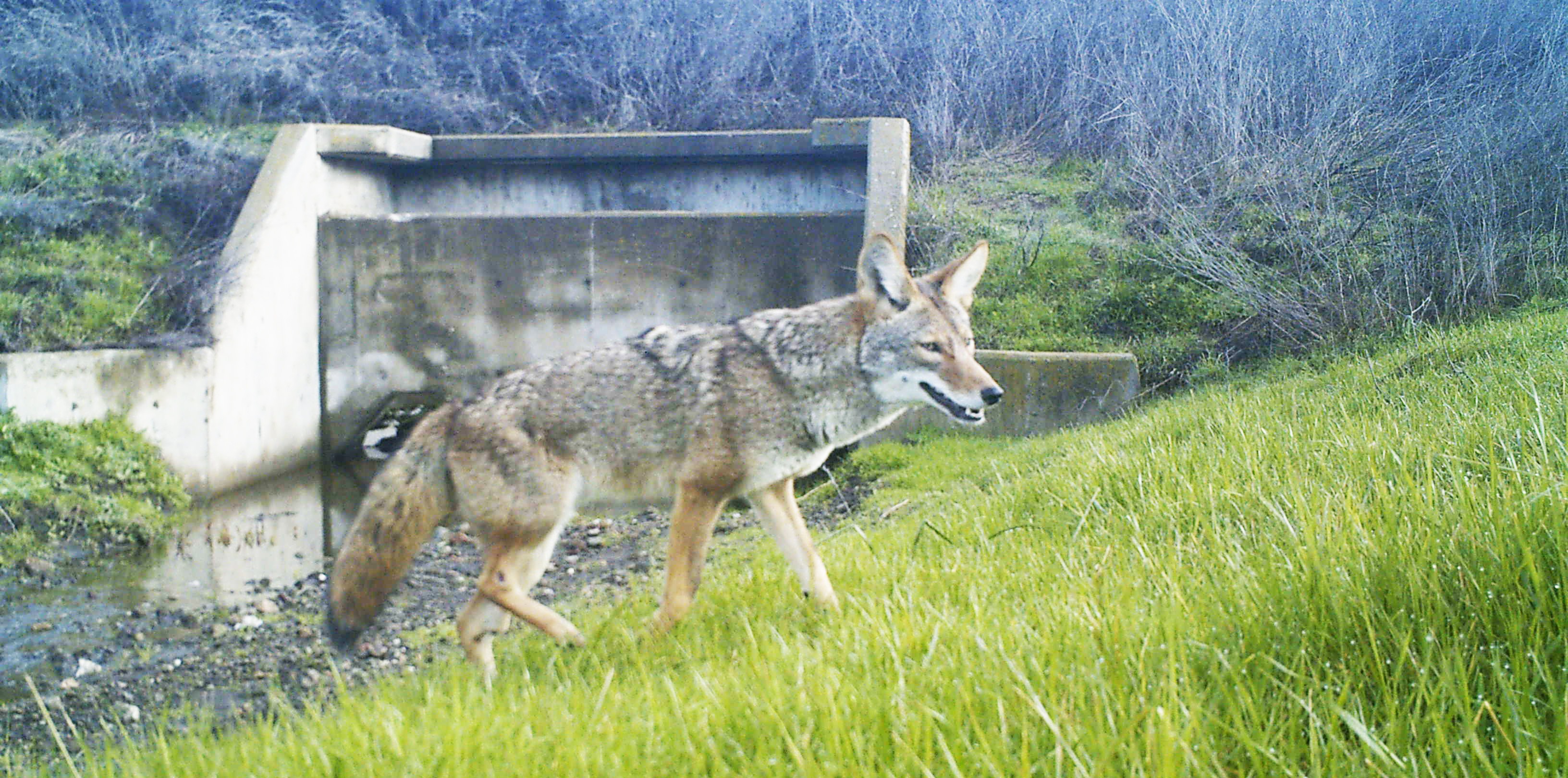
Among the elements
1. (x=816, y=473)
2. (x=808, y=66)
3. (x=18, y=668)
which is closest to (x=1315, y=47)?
(x=808, y=66)

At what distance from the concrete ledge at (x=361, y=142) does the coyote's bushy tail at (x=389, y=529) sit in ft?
30.4

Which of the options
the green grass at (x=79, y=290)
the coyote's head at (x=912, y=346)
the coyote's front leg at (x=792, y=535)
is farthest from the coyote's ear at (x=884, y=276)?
the green grass at (x=79, y=290)

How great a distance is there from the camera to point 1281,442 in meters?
5.10

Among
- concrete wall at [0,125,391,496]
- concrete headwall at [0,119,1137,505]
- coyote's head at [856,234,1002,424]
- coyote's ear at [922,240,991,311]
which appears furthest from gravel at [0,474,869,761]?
concrete headwall at [0,119,1137,505]

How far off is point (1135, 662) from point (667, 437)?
2.86 m

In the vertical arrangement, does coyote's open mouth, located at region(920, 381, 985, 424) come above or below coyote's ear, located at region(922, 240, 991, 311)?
below

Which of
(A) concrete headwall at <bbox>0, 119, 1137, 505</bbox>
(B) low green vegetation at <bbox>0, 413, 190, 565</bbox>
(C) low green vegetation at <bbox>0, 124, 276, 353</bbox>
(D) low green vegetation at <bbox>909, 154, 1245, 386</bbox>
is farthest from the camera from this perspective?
(A) concrete headwall at <bbox>0, 119, 1137, 505</bbox>

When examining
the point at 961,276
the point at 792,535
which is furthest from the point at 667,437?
the point at 961,276

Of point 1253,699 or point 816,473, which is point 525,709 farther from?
point 816,473

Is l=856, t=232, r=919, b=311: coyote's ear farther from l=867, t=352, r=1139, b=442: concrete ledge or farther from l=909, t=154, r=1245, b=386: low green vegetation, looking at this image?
l=909, t=154, r=1245, b=386: low green vegetation

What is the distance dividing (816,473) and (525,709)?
7631 millimetres

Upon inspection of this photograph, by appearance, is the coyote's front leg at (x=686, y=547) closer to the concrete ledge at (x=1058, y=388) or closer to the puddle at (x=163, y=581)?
the puddle at (x=163, y=581)

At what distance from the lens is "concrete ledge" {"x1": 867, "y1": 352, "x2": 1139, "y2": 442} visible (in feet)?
34.1

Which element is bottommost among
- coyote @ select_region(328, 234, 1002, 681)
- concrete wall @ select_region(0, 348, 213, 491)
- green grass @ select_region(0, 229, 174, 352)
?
concrete wall @ select_region(0, 348, 213, 491)
